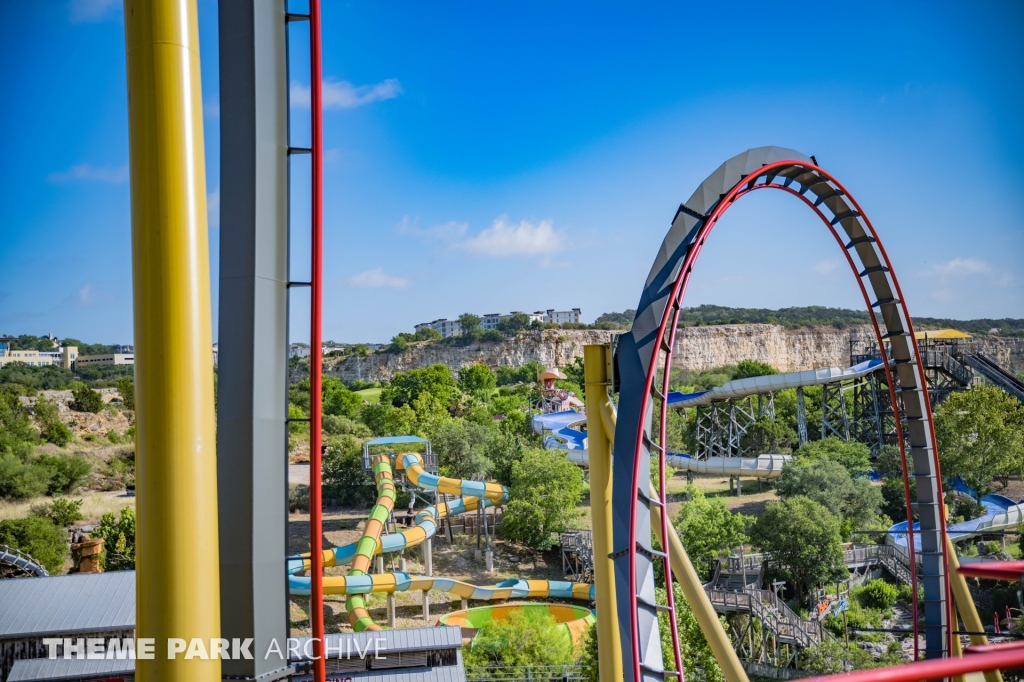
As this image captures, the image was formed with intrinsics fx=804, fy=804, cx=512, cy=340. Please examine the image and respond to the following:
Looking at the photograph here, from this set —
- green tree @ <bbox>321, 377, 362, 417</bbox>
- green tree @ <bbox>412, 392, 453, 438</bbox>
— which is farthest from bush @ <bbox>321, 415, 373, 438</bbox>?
green tree @ <bbox>412, 392, 453, 438</bbox>

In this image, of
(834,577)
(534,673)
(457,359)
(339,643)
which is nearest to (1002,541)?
(834,577)

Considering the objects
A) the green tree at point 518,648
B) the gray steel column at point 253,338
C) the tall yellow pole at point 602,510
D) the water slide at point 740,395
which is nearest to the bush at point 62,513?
the water slide at point 740,395

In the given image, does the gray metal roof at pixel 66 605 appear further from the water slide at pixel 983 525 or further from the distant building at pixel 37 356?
the distant building at pixel 37 356

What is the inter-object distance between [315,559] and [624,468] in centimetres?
325

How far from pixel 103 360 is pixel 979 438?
65.8 m

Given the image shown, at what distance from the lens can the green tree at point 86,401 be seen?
4766cm

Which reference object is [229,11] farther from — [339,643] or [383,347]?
[383,347]

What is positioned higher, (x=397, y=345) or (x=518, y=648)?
(x=397, y=345)

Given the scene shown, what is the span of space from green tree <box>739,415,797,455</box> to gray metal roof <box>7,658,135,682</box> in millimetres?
33928

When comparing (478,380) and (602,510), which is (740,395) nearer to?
(602,510)

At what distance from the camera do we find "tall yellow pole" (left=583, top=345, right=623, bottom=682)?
726 cm

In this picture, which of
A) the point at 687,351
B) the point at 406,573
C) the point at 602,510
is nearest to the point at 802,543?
the point at 406,573

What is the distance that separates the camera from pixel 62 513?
29250 mm

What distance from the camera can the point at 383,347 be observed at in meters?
93.0
